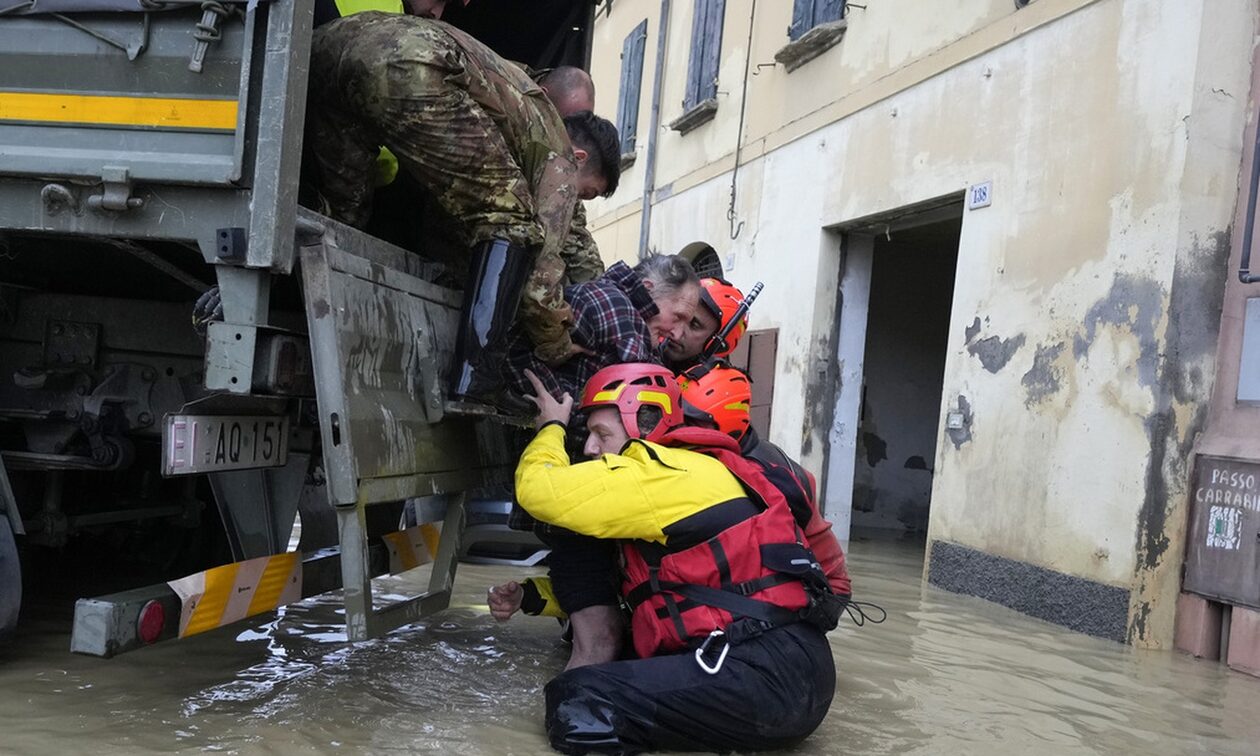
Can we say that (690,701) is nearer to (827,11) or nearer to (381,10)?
(381,10)

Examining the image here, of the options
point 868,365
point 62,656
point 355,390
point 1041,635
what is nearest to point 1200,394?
point 1041,635

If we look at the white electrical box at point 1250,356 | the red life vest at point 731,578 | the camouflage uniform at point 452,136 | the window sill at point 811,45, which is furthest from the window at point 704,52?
the red life vest at point 731,578

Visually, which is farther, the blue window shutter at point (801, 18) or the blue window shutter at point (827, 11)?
the blue window shutter at point (801, 18)

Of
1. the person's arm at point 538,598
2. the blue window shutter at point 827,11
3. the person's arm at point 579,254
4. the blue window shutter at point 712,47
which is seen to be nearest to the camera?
the person's arm at point 538,598

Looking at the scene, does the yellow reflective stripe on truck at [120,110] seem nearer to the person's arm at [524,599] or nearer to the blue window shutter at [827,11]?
the person's arm at [524,599]

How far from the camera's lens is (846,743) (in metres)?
3.65

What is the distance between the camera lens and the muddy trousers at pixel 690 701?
3.26m

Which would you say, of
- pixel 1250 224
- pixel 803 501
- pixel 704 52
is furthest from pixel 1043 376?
pixel 704 52

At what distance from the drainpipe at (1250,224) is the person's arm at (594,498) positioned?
3.72 m

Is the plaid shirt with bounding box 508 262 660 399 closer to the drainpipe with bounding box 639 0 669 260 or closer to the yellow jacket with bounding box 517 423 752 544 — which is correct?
the yellow jacket with bounding box 517 423 752 544

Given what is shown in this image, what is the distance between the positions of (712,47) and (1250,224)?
8.07 meters

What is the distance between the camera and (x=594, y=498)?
11.1ft

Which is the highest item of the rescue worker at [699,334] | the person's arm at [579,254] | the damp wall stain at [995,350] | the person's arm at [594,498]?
the person's arm at [579,254]

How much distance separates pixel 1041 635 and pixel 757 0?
7564 millimetres
